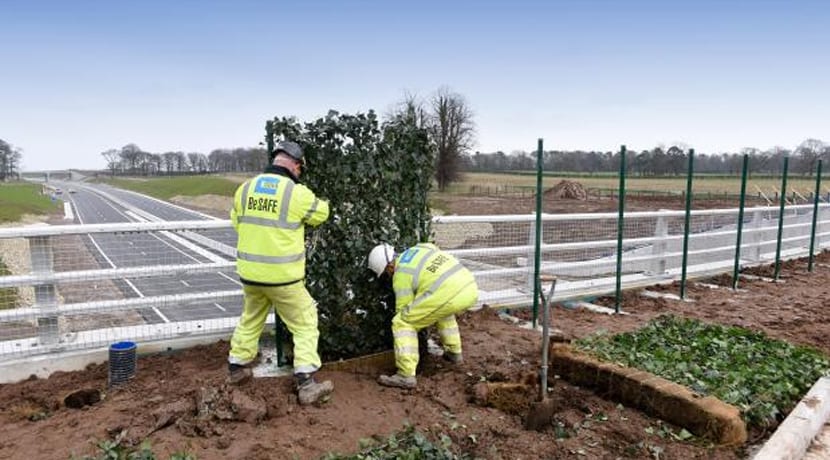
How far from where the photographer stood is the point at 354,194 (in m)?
4.67

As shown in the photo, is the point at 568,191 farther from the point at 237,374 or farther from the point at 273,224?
the point at 273,224

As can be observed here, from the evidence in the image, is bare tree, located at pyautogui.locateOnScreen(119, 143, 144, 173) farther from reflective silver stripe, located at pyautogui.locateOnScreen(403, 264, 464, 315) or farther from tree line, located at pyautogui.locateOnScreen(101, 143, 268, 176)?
reflective silver stripe, located at pyautogui.locateOnScreen(403, 264, 464, 315)

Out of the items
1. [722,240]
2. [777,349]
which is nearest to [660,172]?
[722,240]

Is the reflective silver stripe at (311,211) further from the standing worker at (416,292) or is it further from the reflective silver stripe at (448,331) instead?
the reflective silver stripe at (448,331)

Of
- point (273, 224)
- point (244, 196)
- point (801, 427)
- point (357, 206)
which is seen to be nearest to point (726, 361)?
point (801, 427)

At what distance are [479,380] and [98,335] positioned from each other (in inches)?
132

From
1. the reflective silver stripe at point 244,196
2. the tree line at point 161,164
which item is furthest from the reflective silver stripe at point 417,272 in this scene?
the tree line at point 161,164

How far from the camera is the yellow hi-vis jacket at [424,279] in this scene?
14.5ft

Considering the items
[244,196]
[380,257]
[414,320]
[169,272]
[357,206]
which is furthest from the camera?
[169,272]

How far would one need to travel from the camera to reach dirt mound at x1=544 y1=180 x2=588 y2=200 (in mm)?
54344

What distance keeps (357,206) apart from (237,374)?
5.22 feet

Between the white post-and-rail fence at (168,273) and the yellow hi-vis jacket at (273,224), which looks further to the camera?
the white post-and-rail fence at (168,273)

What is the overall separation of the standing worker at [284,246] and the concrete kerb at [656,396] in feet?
6.42

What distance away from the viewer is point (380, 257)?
4.57m
